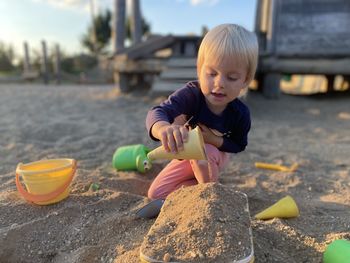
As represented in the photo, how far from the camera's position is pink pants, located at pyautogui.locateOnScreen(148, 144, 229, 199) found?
2.09 m

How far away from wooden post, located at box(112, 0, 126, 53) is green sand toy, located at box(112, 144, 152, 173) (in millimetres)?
4948

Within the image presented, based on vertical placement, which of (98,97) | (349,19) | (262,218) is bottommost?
(98,97)

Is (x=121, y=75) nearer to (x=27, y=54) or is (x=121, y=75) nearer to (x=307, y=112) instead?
(x=307, y=112)

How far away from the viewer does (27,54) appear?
14102mm

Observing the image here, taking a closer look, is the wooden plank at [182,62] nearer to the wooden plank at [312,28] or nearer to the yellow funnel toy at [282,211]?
the wooden plank at [312,28]

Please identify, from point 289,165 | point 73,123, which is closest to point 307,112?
point 289,165

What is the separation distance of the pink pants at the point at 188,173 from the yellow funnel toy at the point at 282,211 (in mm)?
344

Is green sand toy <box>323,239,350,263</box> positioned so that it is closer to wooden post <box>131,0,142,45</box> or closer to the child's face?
the child's face

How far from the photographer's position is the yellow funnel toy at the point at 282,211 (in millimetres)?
1946

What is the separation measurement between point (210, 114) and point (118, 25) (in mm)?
5868

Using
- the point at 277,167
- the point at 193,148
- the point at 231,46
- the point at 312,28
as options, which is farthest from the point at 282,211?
the point at 312,28

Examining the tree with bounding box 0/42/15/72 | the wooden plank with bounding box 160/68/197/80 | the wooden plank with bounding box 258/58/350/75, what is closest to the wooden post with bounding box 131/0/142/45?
the wooden plank with bounding box 160/68/197/80

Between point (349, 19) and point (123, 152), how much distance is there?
5.20m

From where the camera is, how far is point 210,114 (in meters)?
2.10
